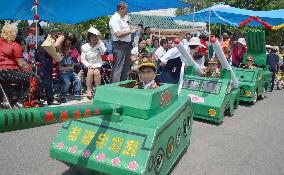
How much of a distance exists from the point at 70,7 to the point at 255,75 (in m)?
5.06

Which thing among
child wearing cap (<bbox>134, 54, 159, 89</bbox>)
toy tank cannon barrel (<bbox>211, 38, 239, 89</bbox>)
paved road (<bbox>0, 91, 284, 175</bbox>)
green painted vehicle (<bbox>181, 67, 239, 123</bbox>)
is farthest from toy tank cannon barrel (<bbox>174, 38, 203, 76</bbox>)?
child wearing cap (<bbox>134, 54, 159, 89</bbox>)

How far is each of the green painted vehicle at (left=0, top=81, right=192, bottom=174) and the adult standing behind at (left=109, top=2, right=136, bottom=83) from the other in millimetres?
3131

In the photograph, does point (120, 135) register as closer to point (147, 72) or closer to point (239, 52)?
point (147, 72)

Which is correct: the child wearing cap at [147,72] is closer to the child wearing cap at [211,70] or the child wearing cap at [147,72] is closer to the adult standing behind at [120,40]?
the adult standing behind at [120,40]

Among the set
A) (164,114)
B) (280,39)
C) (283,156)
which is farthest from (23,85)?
(280,39)

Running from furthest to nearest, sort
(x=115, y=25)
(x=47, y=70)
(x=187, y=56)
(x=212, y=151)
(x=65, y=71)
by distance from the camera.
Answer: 1. (x=65, y=71)
2. (x=47, y=70)
3. (x=115, y=25)
4. (x=187, y=56)
5. (x=212, y=151)

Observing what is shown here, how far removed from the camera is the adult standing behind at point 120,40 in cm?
634

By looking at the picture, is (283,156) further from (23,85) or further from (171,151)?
(23,85)

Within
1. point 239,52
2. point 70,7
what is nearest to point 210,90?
point 239,52

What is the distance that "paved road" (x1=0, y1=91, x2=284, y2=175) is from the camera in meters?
3.62

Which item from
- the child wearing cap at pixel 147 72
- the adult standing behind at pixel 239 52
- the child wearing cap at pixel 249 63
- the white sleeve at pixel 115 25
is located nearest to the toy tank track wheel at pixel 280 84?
the adult standing behind at pixel 239 52

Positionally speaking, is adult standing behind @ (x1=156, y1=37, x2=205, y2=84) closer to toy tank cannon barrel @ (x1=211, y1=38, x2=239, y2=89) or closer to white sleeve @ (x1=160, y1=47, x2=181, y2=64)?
white sleeve @ (x1=160, y1=47, x2=181, y2=64)

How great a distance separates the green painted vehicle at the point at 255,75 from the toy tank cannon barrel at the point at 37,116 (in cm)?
573

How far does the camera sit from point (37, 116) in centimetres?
207
